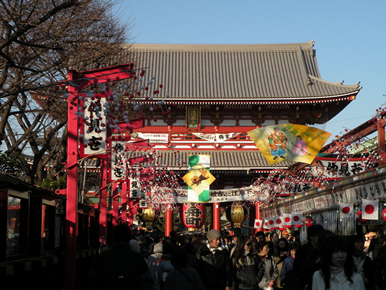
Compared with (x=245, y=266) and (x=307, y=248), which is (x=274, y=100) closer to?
A: (x=245, y=266)

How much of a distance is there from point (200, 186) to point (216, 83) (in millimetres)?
7678

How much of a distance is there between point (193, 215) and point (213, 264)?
22300 mm

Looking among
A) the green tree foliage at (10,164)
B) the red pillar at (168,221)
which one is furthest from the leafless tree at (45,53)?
the red pillar at (168,221)

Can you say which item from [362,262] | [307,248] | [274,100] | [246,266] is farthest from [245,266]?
[274,100]

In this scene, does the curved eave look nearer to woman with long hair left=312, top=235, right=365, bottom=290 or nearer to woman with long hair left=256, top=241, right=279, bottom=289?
woman with long hair left=256, top=241, right=279, bottom=289

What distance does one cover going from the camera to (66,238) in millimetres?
13156

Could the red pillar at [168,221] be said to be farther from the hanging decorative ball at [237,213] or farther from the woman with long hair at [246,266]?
the woman with long hair at [246,266]

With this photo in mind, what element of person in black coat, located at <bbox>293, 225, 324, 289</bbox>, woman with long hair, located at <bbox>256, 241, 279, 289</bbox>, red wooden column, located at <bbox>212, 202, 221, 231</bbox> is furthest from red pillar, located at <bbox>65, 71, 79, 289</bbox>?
red wooden column, located at <bbox>212, 202, 221, 231</bbox>

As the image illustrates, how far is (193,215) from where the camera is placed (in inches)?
1259

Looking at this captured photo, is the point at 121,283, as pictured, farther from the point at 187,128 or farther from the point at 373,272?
the point at 187,128

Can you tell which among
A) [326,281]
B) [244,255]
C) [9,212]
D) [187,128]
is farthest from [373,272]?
[187,128]

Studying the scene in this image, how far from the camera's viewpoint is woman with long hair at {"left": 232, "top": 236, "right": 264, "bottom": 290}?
10.2 m

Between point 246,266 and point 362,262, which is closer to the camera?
point 362,262

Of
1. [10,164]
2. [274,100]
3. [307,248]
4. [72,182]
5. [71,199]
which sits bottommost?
[307,248]
